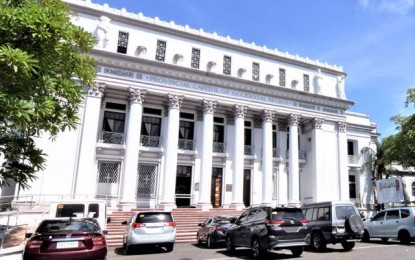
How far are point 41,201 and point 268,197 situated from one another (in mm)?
16513

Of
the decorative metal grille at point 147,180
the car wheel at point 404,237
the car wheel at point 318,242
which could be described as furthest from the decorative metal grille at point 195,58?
the car wheel at point 404,237

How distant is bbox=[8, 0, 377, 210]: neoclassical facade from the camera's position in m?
23.0

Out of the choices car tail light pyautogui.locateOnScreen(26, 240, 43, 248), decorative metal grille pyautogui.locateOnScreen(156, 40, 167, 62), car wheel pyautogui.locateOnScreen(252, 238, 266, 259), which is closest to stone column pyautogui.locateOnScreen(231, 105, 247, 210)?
decorative metal grille pyautogui.locateOnScreen(156, 40, 167, 62)

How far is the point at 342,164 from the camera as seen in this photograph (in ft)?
100

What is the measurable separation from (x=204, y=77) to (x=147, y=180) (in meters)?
9.24

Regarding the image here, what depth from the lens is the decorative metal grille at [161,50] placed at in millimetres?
26172

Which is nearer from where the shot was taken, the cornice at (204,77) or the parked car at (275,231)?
the parked car at (275,231)

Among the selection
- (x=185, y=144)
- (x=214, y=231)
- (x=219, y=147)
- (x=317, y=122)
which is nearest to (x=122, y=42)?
(x=185, y=144)

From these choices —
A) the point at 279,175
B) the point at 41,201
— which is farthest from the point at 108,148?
the point at 279,175

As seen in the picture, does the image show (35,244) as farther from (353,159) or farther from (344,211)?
(353,159)

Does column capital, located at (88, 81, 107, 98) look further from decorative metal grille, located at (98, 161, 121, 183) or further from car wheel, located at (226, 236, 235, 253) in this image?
car wheel, located at (226, 236, 235, 253)

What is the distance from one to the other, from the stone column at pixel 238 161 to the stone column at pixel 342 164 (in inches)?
400

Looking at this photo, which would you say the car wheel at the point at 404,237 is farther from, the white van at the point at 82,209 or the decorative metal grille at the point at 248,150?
the decorative metal grille at the point at 248,150

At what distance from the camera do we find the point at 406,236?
596 inches
